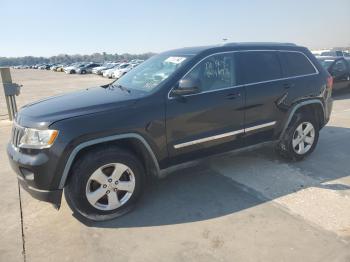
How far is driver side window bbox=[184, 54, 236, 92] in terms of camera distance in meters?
3.77

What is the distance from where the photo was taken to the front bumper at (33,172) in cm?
298

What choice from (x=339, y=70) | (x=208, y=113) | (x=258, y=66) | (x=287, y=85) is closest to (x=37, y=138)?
(x=208, y=113)

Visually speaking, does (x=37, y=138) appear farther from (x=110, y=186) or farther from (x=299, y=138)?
(x=299, y=138)

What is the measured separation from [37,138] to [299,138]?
3627 millimetres

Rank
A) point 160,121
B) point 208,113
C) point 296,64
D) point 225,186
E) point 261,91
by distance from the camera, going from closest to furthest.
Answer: point 160,121 < point 208,113 < point 225,186 < point 261,91 < point 296,64

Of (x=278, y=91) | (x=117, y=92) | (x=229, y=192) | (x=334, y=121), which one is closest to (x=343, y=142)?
(x=334, y=121)

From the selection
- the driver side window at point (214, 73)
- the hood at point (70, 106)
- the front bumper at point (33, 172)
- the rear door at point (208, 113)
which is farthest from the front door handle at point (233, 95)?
the front bumper at point (33, 172)

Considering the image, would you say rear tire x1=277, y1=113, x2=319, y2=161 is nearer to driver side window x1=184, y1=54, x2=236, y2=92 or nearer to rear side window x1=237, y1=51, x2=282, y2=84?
rear side window x1=237, y1=51, x2=282, y2=84

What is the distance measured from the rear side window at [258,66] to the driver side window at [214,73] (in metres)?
0.16

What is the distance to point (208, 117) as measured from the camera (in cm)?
376

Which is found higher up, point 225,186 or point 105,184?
point 105,184

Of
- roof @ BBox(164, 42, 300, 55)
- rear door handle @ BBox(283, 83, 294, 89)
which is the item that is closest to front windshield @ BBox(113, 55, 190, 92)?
roof @ BBox(164, 42, 300, 55)

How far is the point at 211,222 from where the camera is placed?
10.6 feet

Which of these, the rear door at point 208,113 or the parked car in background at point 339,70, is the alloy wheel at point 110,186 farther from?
the parked car in background at point 339,70
